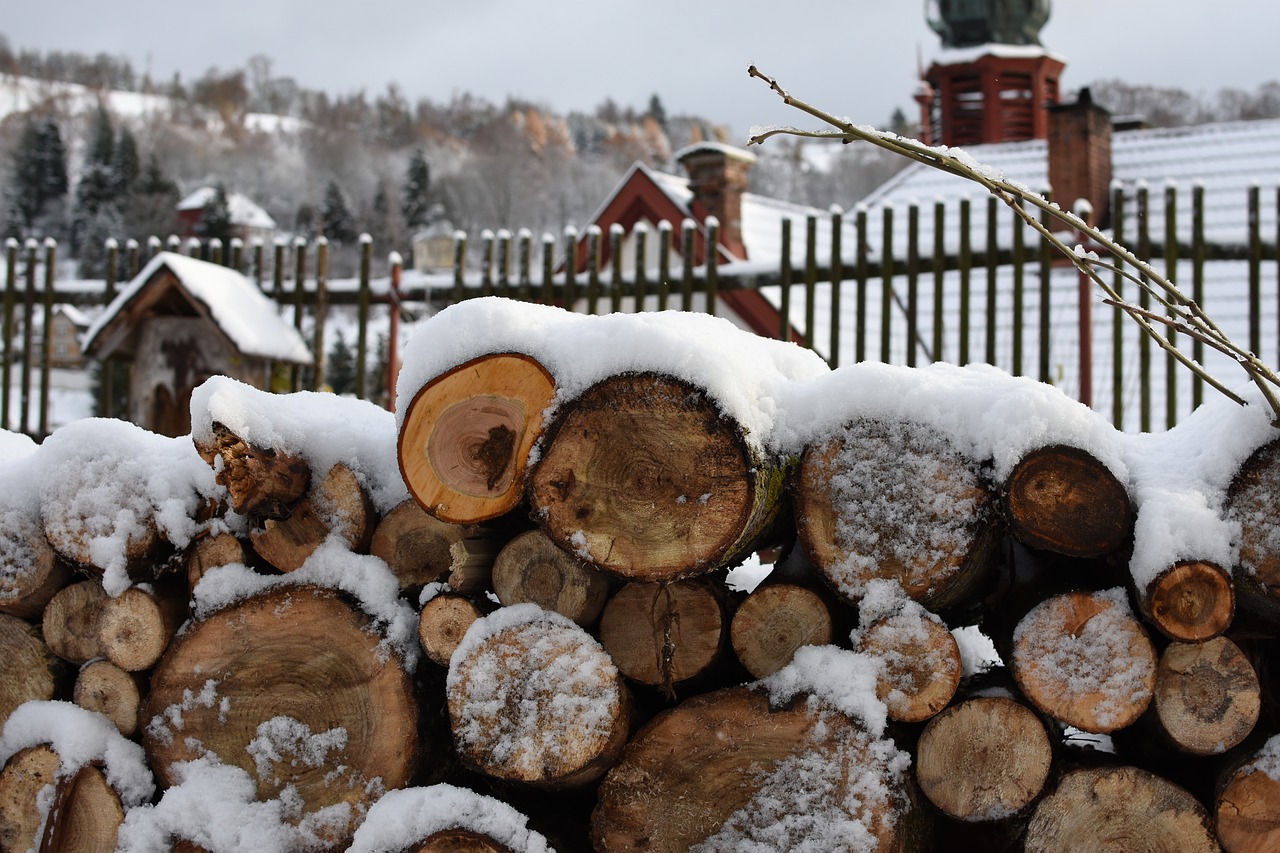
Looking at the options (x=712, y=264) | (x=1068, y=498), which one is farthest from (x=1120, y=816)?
(x=712, y=264)

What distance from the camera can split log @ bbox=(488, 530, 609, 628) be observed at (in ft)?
6.03

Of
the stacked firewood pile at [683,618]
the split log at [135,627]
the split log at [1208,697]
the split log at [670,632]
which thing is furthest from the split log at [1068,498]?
the split log at [135,627]

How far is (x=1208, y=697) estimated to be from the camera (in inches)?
63.7

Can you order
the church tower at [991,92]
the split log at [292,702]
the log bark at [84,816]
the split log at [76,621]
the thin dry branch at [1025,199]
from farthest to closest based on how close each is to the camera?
the church tower at [991,92] < the split log at [76,621] < the log bark at [84,816] < the split log at [292,702] < the thin dry branch at [1025,199]

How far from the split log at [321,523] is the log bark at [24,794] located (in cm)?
61

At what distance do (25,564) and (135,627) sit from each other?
0.30 m

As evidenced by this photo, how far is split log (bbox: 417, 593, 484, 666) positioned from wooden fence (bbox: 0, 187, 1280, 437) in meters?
3.73

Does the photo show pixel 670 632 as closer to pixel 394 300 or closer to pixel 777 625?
pixel 777 625

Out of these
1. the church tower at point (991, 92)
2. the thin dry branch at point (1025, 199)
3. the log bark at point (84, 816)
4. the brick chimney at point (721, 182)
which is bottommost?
the log bark at point (84, 816)

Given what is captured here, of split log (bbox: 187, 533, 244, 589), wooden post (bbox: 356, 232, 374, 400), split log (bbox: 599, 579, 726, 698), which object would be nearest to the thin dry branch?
split log (bbox: 599, 579, 726, 698)

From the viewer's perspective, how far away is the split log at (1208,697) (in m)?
1.61

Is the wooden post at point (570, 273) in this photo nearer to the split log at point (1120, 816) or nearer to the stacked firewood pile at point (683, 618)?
the stacked firewood pile at point (683, 618)

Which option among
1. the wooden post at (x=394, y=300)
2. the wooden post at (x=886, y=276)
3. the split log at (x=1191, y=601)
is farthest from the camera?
the wooden post at (x=394, y=300)

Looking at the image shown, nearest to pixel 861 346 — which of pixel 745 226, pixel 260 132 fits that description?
pixel 745 226
